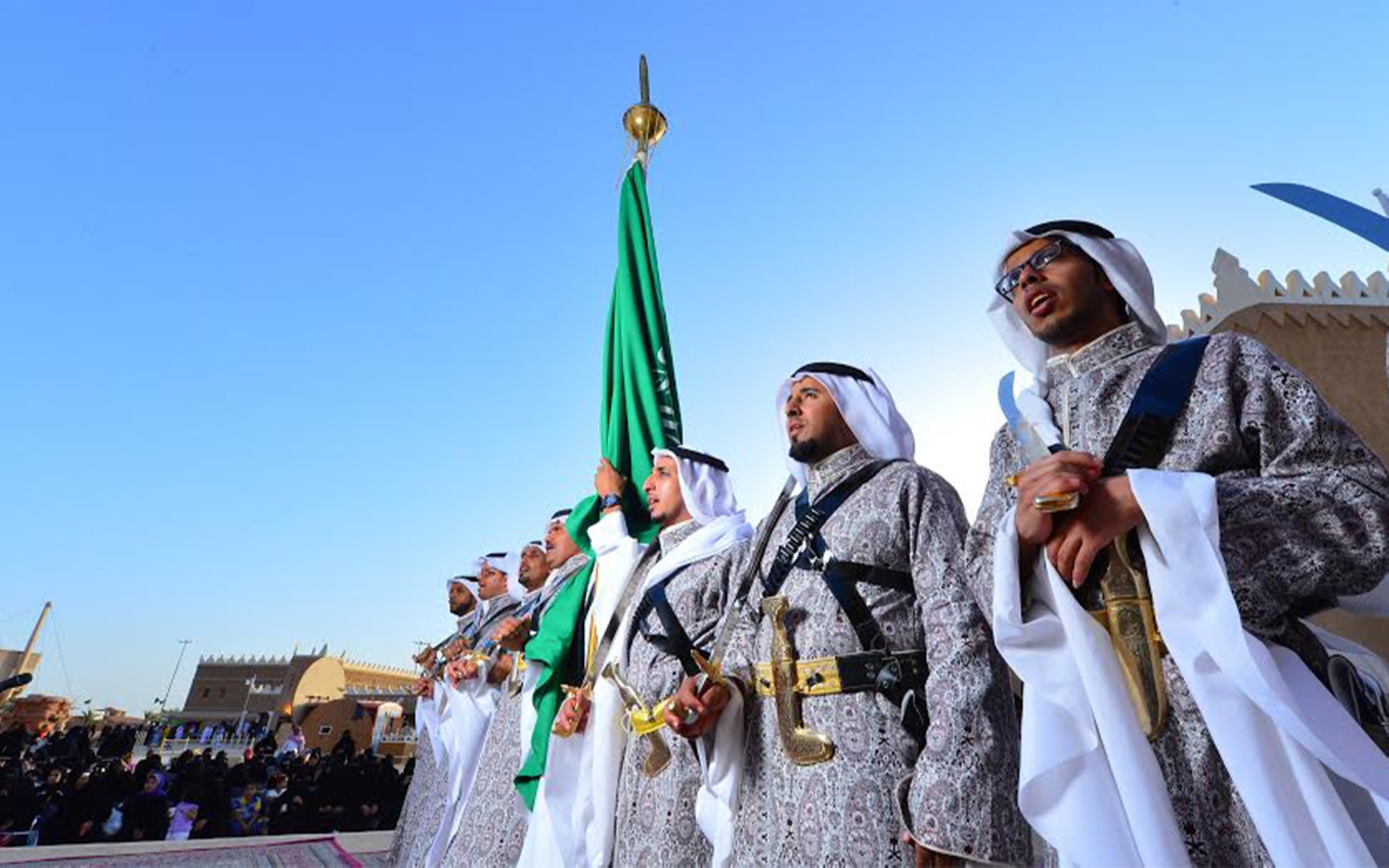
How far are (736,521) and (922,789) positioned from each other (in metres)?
1.72

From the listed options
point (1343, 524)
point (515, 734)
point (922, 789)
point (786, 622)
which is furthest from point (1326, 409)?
point (515, 734)

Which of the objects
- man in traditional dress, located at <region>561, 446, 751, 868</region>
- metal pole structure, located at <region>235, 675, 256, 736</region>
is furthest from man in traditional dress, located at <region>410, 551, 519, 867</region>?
metal pole structure, located at <region>235, 675, 256, 736</region>

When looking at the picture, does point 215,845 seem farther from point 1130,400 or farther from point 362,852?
point 1130,400

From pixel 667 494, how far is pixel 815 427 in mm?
1112

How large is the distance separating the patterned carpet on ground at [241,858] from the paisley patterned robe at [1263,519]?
591cm

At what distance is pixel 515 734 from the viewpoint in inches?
146

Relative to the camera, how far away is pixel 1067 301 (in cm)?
164

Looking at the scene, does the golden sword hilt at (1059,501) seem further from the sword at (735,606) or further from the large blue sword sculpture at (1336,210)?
the sword at (735,606)

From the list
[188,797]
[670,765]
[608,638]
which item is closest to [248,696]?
[188,797]

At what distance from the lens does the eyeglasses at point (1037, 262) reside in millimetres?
1678

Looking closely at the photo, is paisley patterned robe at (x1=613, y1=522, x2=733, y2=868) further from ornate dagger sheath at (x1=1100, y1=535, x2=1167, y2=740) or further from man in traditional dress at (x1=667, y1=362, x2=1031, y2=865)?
ornate dagger sheath at (x1=1100, y1=535, x2=1167, y2=740)

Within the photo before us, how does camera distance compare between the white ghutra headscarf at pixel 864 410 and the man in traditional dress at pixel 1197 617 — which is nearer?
the man in traditional dress at pixel 1197 617

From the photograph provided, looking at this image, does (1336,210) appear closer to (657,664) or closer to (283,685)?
(657,664)

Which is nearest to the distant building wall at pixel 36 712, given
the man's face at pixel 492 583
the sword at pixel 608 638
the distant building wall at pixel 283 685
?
the distant building wall at pixel 283 685
